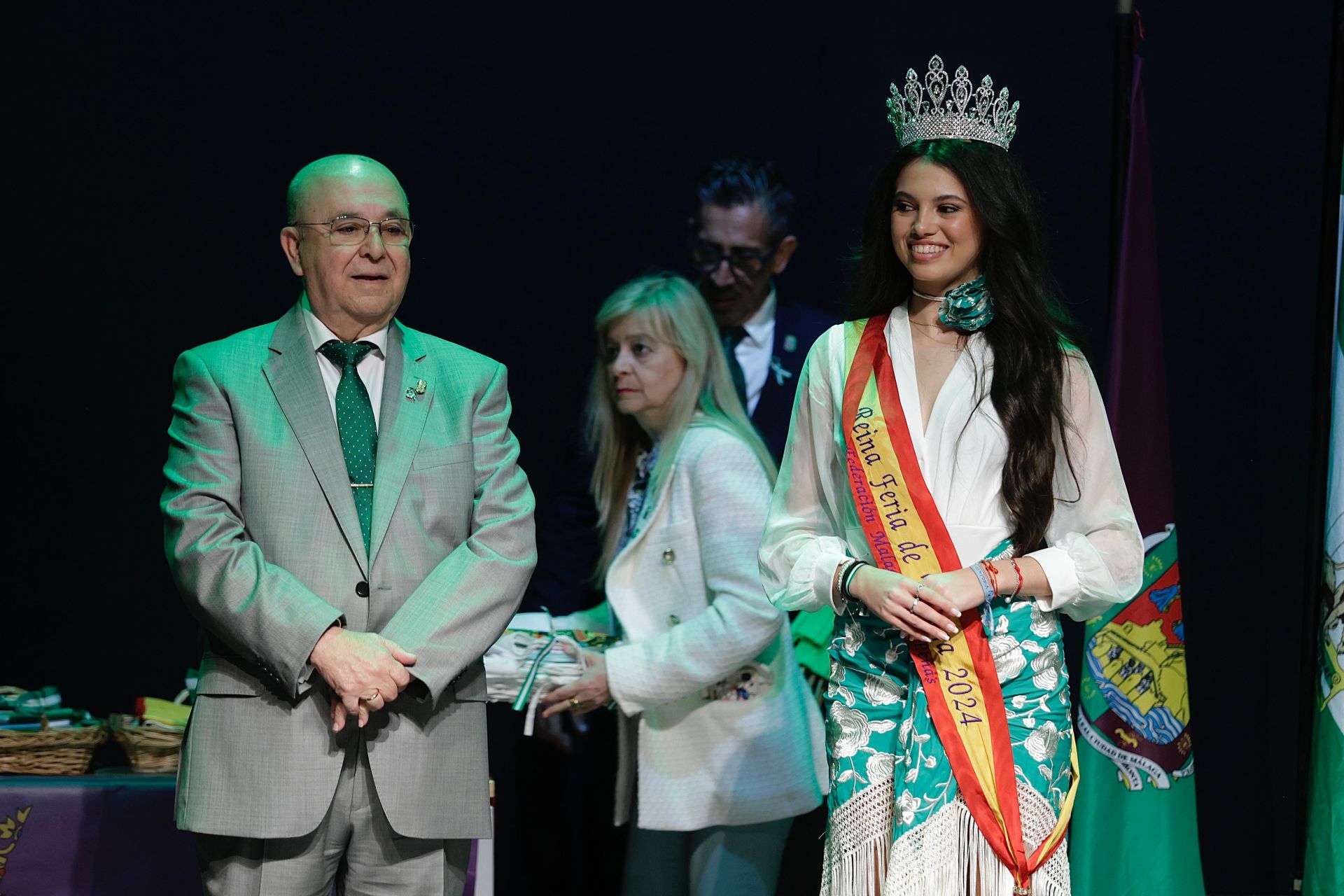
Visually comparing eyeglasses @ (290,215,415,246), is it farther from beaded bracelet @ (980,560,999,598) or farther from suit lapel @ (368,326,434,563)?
beaded bracelet @ (980,560,999,598)

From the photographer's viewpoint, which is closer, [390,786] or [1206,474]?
[390,786]

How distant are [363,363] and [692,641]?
1005 mm

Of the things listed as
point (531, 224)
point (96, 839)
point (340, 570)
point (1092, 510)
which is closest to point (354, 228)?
point (340, 570)

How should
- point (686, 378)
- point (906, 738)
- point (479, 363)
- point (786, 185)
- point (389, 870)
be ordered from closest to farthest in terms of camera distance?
point (906, 738), point (389, 870), point (479, 363), point (686, 378), point (786, 185)

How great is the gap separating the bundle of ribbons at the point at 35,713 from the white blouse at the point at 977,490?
1.90 m

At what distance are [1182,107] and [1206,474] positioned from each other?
1.01 m

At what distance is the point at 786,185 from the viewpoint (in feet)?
13.8

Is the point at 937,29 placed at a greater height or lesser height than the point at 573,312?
greater

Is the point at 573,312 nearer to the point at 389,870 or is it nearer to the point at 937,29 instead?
the point at 937,29

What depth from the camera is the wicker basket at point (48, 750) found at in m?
3.51

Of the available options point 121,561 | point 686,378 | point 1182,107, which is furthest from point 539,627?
point 1182,107

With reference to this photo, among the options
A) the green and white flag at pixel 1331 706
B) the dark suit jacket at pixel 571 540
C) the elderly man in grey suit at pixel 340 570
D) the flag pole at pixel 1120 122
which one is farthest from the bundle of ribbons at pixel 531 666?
the green and white flag at pixel 1331 706

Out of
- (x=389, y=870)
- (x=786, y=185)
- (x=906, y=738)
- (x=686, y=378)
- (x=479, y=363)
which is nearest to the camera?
(x=906, y=738)

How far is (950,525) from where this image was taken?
247 centimetres
